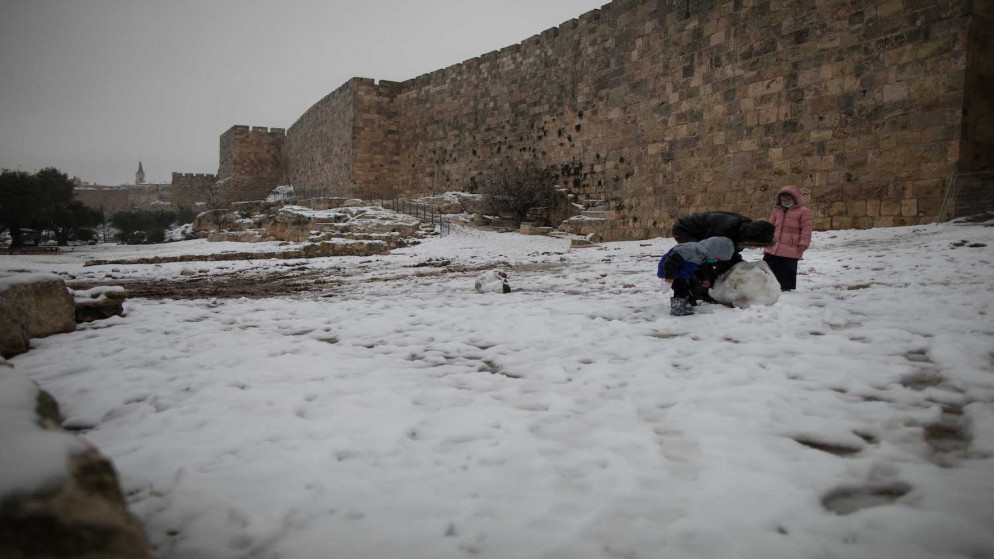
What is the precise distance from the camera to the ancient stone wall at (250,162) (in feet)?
108

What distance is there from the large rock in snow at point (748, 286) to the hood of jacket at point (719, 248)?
0.83ft

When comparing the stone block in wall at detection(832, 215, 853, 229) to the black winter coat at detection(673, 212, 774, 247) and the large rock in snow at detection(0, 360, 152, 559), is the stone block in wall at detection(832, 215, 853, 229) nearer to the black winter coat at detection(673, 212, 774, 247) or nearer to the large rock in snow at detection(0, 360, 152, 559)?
the black winter coat at detection(673, 212, 774, 247)

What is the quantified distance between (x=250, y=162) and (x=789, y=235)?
3558 centimetres

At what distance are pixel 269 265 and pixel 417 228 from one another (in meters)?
5.37

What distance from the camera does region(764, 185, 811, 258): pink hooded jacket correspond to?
494cm

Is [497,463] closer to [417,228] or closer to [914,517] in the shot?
[914,517]

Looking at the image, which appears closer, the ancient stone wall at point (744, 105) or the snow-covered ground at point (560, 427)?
the snow-covered ground at point (560, 427)

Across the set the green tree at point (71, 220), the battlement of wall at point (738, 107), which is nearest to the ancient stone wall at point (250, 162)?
the green tree at point (71, 220)

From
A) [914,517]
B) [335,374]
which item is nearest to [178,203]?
[335,374]

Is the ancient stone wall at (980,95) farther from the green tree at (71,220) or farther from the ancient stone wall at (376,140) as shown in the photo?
the green tree at (71,220)

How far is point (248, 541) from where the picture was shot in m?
1.53

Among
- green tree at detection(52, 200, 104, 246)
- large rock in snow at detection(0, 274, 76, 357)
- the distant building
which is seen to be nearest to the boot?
large rock in snow at detection(0, 274, 76, 357)

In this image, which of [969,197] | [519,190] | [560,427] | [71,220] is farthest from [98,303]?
[71,220]

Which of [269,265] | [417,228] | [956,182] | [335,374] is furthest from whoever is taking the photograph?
[417,228]
